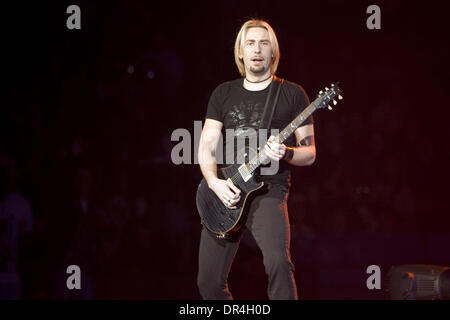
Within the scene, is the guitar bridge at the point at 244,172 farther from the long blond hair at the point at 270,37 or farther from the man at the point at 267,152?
the long blond hair at the point at 270,37

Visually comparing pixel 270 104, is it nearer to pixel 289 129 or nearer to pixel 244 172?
pixel 289 129

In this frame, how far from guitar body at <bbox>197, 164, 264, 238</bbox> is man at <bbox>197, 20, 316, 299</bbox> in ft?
0.17

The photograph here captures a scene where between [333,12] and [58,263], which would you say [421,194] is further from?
[58,263]

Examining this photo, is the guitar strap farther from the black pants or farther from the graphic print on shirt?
the black pants

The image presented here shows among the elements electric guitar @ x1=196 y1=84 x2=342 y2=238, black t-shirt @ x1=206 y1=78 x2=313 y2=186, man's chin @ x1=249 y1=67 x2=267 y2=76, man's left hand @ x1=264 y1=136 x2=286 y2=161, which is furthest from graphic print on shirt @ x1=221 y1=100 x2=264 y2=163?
man's left hand @ x1=264 y1=136 x2=286 y2=161

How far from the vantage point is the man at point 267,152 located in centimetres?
347

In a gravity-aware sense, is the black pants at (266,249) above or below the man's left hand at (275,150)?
below

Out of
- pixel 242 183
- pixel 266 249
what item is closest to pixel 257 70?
pixel 242 183

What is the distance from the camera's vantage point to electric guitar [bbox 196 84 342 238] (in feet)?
12.0

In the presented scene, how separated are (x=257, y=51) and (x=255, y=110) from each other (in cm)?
45

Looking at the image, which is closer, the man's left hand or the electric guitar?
the man's left hand

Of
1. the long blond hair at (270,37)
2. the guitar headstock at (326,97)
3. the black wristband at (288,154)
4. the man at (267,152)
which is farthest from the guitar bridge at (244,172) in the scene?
the long blond hair at (270,37)

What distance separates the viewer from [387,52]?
730 cm

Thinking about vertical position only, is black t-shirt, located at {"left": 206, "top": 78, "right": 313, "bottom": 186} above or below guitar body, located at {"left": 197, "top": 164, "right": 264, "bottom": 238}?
above
